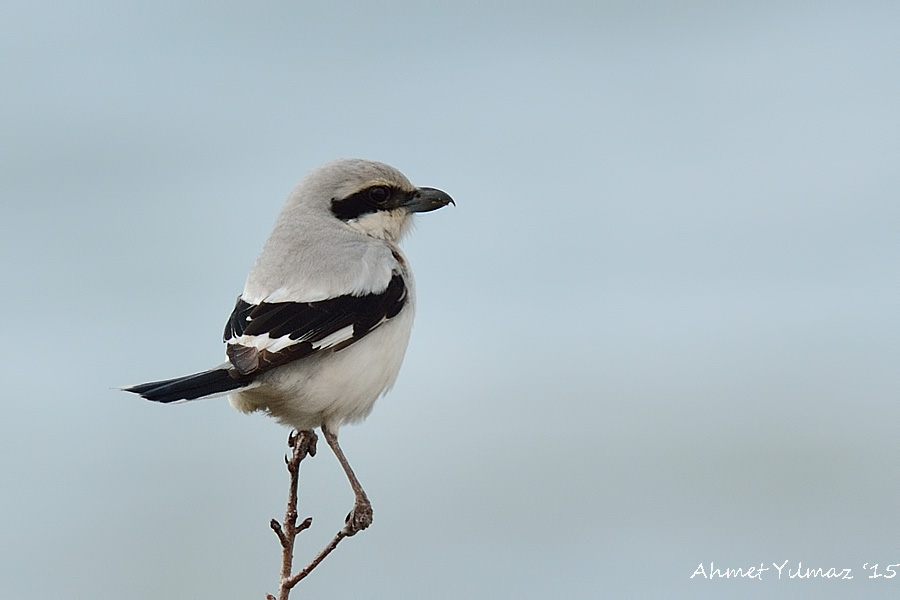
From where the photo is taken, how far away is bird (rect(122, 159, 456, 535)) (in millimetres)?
3139

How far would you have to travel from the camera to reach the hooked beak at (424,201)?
13.0 ft

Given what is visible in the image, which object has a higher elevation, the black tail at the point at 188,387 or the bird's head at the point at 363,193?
the bird's head at the point at 363,193

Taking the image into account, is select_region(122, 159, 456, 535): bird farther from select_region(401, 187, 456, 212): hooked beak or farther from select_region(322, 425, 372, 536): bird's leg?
select_region(401, 187, 456, 212): hooked beak

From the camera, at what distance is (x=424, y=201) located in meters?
3.98

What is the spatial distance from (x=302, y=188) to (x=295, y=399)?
0.96 meters

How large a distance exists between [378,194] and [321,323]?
81 centimetres

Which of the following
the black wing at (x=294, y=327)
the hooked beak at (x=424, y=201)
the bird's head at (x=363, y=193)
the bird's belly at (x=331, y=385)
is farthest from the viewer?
the hooked beak at (x=424, y=201)

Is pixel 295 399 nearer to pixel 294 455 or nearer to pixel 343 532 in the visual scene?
pixel 294 455

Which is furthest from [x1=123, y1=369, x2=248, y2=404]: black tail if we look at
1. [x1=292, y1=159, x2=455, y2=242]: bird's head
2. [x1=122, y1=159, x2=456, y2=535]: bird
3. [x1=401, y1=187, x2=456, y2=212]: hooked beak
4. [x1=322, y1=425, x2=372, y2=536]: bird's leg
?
[x1=401, y1=187, x2=456, y2=212]: hooked beak

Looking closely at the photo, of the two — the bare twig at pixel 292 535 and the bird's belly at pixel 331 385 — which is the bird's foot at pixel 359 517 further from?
the bird's belly at pixel 331 385

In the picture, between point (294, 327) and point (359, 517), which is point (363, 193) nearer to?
point (294, 327)

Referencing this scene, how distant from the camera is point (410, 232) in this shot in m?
4.06

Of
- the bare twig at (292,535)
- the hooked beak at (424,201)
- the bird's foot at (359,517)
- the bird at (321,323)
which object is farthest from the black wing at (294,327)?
the hooked beak at (424,201)

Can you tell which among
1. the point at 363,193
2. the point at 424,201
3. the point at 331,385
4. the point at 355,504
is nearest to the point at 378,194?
the point at 363,193
